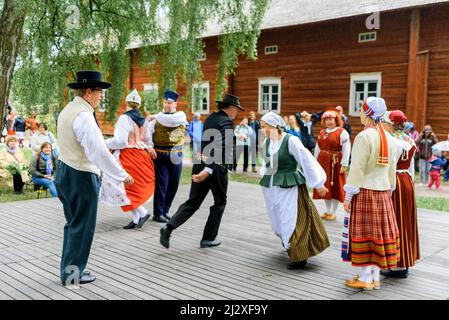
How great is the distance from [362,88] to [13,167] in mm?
12337

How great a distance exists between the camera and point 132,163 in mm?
6352

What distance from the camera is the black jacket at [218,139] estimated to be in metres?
5.02

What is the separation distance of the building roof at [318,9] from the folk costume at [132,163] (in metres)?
8.06

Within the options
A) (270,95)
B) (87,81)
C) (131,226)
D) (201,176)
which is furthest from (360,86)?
(87,81)

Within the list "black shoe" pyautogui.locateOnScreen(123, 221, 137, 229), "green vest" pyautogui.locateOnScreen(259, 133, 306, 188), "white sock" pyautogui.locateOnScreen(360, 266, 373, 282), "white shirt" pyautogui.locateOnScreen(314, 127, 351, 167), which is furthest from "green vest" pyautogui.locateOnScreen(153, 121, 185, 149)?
"white sock" pyautogui.locateOnScreen(360, 266, 373, 282)

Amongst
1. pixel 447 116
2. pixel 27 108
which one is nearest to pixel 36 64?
pixel 27 108

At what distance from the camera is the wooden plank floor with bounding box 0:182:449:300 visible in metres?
4.00

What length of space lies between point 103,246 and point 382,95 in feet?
43.8

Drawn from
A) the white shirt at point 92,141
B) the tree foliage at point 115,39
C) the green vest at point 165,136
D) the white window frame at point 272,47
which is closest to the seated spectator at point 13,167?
the tree foliage at point 115,39

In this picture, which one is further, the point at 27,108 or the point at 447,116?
the point at 447,116

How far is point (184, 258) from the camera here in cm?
500
